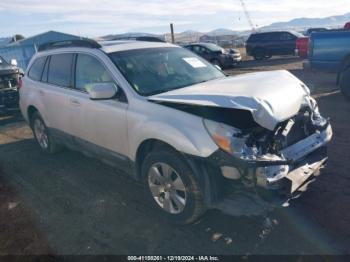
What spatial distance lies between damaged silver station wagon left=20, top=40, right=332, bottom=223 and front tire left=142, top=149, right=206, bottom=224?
1 centimetres

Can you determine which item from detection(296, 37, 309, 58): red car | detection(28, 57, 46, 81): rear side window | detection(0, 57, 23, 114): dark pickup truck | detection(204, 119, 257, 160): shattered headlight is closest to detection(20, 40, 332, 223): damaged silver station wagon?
detection(204, 119, 257, 160): shattered headlight

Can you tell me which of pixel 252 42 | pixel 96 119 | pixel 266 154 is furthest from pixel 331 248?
pixel 252 42

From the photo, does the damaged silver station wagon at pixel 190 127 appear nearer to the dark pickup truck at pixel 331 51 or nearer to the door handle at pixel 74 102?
the door handle at pixel 74 102

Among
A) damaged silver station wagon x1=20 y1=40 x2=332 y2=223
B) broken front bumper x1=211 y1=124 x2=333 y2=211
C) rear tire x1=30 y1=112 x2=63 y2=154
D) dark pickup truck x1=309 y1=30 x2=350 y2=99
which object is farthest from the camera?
dark pickup truck x1=309 y1=30 x2=350 y2=99

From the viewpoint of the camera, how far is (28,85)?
608cm

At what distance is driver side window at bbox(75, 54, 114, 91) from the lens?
13.8 ft

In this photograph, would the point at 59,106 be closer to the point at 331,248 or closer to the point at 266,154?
the point at 266,154

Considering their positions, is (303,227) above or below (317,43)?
below

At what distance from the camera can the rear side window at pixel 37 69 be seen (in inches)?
227

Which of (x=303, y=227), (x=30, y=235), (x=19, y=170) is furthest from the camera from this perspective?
(x=19, y=170)

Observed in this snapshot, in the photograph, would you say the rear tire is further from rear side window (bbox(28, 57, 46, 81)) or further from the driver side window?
the driver side window

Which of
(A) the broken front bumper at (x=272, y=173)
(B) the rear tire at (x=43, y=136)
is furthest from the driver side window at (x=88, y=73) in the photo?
(A) the broken front bumper at (x=272, y=173)

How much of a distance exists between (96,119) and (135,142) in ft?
2.62

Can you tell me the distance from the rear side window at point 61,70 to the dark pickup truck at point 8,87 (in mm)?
5617
